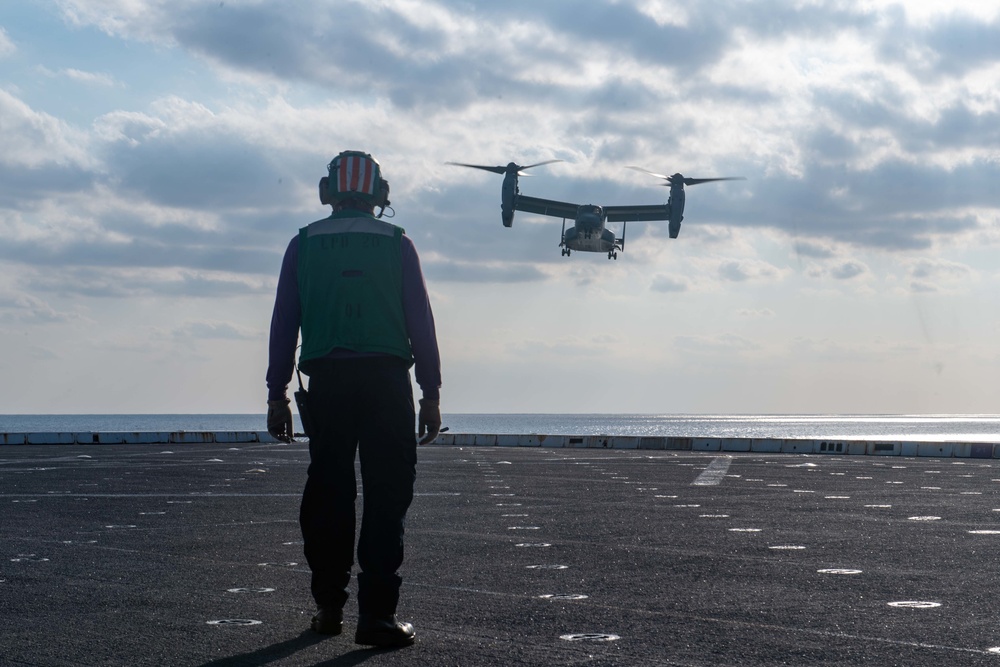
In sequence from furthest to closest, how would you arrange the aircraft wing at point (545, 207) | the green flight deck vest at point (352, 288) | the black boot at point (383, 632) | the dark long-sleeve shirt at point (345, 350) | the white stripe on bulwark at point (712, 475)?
the aircraft wing at point (545, 207)
the white stripe on bulwark at point (712, 475)
the dark long-sleeve shirt at point (345, 350)
the green flight deck vest at point (352, 288)
the black boot at point (383, 632)

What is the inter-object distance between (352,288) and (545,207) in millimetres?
73205

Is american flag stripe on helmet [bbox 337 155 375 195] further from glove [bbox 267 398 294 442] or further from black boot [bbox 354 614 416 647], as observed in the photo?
black boot [bbox 354 614 416 647]

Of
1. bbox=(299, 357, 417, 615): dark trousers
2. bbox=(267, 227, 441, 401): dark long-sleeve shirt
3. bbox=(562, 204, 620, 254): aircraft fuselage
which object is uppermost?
bbox=(562, 204, 620, 254): aircraft fuselage

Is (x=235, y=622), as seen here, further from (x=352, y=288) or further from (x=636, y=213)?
(x=636, y=213)

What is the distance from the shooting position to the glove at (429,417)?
5.95m

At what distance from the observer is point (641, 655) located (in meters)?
4.58

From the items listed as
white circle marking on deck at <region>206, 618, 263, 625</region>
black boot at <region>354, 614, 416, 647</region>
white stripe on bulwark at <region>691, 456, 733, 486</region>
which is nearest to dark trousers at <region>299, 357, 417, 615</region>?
white circle marking on deck at <region>206, 618, 263, 625</region>

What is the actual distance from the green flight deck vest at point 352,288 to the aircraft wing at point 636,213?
74631 millimetres

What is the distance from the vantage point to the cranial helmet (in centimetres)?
612

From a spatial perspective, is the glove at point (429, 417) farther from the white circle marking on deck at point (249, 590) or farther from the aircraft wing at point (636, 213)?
the aircraft wing at point (636, 213)

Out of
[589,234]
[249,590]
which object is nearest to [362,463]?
[249,590]

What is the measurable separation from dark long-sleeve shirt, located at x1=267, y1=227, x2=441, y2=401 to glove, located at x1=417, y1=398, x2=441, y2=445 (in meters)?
0.04

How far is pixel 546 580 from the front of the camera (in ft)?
22.4

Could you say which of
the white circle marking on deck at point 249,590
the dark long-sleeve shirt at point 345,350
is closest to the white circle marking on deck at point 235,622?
the white circle marking on deck at point 249,590
